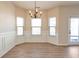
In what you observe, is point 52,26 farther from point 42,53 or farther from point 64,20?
point 42,53

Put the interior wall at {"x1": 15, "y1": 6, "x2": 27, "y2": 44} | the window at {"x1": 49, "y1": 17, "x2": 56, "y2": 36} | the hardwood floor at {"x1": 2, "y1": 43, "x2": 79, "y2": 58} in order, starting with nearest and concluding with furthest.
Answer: the hardwood floor at {"x1": 2, "y1": 43, "x2": 79, "y2": 58} < the interior wall at {"x1": 15, "y1": 6, "x2": 27, "y2": 44} < the window at {"x1": 49, "y1": 17, "x2": 56, "y2": 36}

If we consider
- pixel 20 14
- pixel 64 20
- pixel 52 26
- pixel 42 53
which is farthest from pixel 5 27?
pixel 52 26

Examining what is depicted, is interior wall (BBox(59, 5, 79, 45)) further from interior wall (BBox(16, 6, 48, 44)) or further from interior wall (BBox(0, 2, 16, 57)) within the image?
interior wall (BBox(0, 2, 16, 57))

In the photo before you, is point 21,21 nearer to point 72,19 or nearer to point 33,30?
point 33,30

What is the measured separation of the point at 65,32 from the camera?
7.69 m

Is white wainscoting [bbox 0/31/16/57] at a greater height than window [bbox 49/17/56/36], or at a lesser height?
lesser

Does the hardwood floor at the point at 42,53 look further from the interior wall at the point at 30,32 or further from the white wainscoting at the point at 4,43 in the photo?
the interior wall at the point at 30,32

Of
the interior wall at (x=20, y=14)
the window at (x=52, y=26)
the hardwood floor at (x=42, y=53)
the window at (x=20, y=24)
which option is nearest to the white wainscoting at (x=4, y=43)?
the hardwood floor at (x=42, y=53)

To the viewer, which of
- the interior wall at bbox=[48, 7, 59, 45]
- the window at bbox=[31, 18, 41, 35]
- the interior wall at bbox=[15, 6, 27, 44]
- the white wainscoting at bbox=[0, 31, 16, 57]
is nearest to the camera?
the white wainscoting at bbox=[0, 31, 16, 57]

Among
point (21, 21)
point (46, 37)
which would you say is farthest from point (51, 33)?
point (21, 21)

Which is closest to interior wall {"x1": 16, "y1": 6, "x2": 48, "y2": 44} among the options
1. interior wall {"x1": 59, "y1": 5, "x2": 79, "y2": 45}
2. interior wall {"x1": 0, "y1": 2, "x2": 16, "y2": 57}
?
interior wall {"x1": 59, "y1": 5, "x2": 79, "y2": 45}

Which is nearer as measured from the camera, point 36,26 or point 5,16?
point 5,16

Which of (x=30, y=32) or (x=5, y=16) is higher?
(x=5, y=16)

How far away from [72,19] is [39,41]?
2836mm
